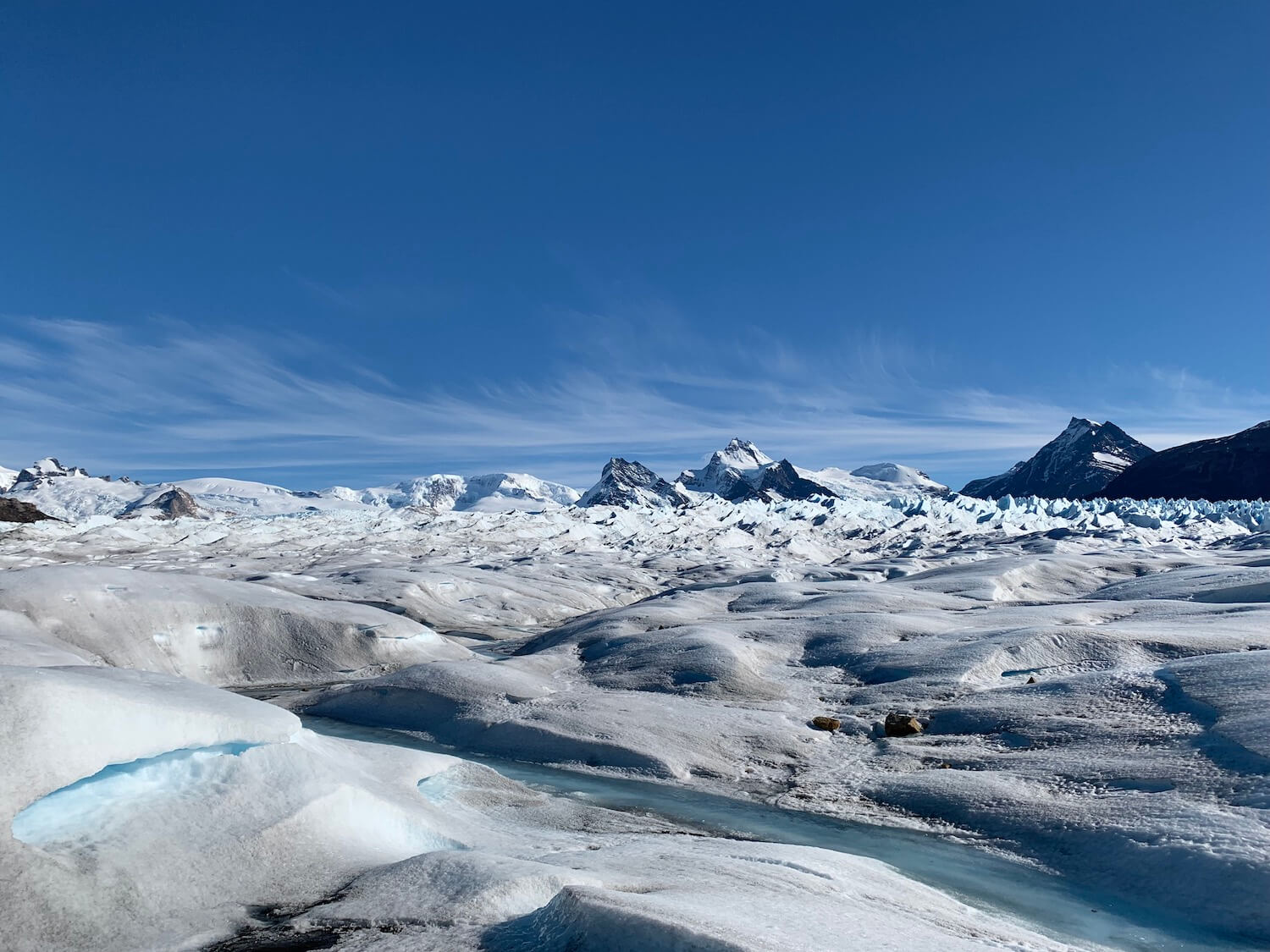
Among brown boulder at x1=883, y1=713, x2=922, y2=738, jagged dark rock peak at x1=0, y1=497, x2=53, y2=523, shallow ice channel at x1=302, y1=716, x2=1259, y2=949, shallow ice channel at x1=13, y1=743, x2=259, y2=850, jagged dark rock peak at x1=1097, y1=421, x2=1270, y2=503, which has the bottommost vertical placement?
shallow ice channel at x1=302, y1=716, x2=1259, y2=949

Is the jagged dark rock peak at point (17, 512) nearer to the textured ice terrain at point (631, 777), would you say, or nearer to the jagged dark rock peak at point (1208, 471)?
the textured ice terrain at point (631, 777)

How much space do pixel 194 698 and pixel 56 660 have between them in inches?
531

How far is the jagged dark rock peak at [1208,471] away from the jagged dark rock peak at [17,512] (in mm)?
206182

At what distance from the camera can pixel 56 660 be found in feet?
62.4

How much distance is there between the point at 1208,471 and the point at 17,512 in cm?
21638

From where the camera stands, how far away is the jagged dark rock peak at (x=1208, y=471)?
6117 inches

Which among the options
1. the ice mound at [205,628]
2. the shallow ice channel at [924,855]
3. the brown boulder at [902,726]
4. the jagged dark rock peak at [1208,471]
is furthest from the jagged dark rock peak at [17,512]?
the jagged dark rock peak at [1208,471]

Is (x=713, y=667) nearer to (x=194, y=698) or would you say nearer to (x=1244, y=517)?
(x=194, y=698)

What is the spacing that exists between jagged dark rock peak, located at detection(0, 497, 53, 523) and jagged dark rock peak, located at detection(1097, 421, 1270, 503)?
206182 millimetres

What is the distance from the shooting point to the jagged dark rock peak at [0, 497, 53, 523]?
3804 inches

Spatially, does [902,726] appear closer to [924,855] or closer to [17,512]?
[924,855]

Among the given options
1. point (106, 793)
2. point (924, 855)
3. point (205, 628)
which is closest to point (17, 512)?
point (205, 628)

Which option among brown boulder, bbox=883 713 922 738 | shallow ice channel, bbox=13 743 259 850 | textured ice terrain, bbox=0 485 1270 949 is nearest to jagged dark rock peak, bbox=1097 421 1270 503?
textured ice terrain, bbox=0 485 1270 949

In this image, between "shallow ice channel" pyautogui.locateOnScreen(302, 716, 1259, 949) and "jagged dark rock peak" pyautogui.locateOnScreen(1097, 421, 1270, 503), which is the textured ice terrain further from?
"jagged dark rock peak" pyautogui.locateOnScreen(1097, 421, 1270, 503)
